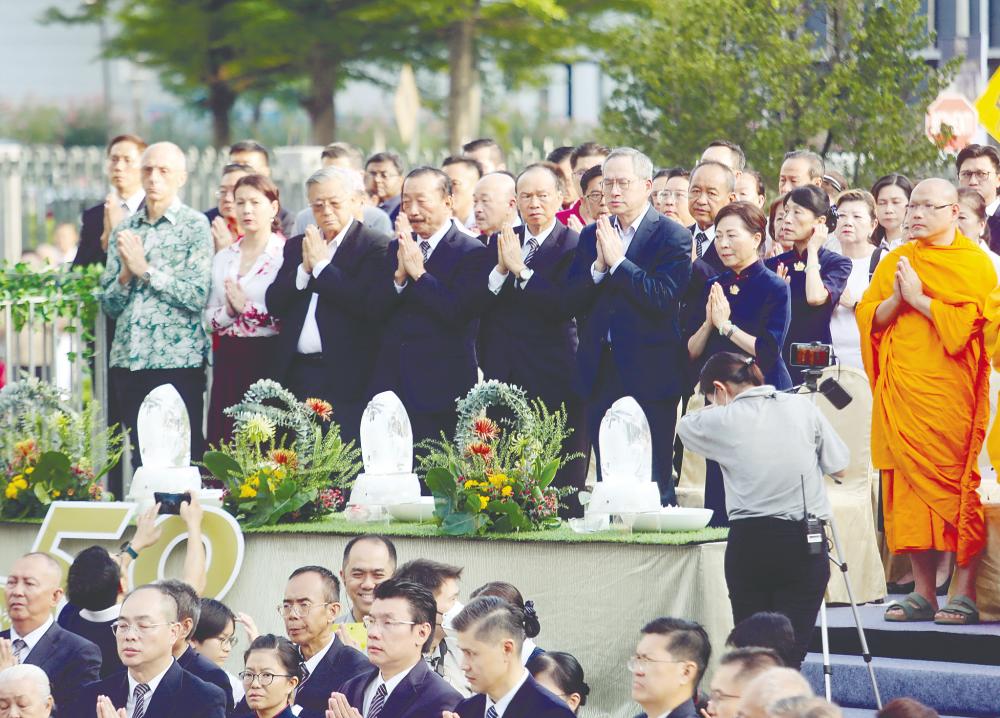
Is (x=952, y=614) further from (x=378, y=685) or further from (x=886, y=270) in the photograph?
(x=378, y=685)

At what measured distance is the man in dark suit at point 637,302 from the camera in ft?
31.2

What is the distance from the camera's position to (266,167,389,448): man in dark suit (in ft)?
33.4

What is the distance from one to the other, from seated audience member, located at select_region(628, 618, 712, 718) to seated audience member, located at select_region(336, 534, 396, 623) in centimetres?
163

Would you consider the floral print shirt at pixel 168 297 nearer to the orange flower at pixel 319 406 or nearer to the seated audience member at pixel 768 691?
the orange flower at pixel 319 406

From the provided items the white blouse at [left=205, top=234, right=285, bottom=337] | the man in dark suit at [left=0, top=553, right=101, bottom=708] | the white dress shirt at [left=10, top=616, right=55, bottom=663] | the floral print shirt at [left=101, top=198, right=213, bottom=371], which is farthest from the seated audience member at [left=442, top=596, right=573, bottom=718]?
the floral print shirt at [left=101, top=198, right=213, bottom=371]

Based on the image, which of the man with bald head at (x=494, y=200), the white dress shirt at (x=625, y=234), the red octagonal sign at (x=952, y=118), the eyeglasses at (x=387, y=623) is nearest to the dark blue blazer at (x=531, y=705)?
the eyeglasses at (x=387, y=623)

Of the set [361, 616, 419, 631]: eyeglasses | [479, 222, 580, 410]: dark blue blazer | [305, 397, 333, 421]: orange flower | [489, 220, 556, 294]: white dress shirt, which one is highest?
[489, 220, 556, 294]: white dress shirt

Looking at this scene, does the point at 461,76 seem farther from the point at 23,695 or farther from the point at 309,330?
the point at 23,695

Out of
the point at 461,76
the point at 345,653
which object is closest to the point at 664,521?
the point at 345,653

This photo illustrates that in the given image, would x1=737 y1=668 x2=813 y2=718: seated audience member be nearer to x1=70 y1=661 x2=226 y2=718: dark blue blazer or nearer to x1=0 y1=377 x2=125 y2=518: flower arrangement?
x1=70 y1=661 x2=226 y2=718: dark blue blazer

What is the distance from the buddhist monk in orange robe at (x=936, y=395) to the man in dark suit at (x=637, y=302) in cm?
107

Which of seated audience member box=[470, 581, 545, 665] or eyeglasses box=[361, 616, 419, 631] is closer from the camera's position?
eyeglasses box=[361, 616, 419, 631]

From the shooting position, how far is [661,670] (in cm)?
677

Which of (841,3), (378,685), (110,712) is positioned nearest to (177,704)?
(110,712)
